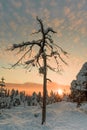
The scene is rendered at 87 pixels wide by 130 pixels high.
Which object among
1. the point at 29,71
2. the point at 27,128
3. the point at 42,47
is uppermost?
the point at 42,47

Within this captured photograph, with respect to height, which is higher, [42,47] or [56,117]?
[42,47]

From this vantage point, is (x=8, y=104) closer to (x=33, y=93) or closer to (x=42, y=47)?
(x=33, y=93)

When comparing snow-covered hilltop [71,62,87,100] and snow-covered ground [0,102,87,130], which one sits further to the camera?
snow-covered hilltop [71,62,87,100]

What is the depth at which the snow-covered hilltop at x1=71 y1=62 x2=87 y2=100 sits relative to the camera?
4000 cm

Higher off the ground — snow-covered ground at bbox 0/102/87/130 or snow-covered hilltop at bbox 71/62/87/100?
snow-covered hilltop at bbox 71/62/87/100

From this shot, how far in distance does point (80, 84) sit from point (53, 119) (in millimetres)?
10403

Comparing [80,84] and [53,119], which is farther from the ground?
[80,84]

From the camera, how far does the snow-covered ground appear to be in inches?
1075

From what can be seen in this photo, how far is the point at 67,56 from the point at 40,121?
8085 millimetres

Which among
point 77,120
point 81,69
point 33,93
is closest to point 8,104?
point 33,93

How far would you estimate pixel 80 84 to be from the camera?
40.5 metres

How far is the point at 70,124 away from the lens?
1150 inches

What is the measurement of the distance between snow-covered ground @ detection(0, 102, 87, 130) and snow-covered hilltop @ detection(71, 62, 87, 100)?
218cm

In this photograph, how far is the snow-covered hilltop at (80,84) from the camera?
131 feet
